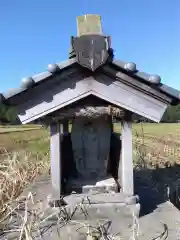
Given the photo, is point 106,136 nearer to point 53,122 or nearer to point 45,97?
point 53,122

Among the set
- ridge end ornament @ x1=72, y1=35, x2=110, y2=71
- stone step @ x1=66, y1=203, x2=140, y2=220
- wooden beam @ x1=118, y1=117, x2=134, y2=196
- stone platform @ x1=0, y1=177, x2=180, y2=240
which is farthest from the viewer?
wooden beam @ x1=118, y1=117, x2=134, y2=196

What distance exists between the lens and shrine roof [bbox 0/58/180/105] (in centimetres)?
334

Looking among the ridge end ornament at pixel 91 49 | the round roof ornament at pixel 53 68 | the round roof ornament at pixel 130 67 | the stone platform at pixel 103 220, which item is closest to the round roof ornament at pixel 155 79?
the round roof ornament at pixel 130 67

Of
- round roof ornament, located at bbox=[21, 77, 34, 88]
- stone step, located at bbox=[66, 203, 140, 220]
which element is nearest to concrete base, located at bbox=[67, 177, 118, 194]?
stone step, located at bbox=[66, 203, 140, 220]

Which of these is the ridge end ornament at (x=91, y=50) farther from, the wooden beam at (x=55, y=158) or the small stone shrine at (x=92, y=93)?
the wooden beam at (x=55, y=158)

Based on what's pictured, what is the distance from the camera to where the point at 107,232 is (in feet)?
10.3

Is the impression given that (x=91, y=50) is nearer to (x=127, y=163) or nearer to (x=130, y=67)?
(x=130, y=67)

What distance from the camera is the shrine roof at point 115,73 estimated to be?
131 inches

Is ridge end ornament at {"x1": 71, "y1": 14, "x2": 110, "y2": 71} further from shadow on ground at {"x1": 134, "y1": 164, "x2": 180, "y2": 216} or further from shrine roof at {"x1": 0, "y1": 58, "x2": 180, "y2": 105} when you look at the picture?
shadow on ground at {"x1": 134, "y1": 164, "x2": 180, "y2": 216}

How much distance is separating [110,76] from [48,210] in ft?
5.42

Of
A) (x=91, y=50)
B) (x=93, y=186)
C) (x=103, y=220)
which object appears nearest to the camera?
(x=91, y=50)

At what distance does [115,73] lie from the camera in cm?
348

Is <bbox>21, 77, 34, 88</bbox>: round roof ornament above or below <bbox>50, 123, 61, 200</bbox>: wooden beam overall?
above

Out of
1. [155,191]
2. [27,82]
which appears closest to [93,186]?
[155,191]
